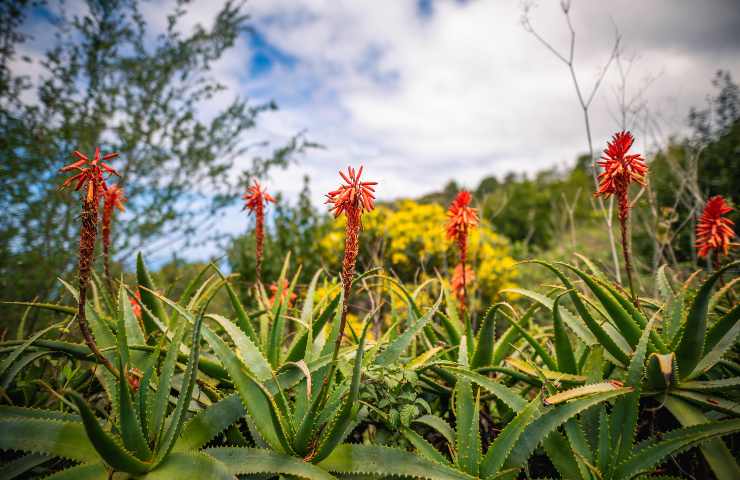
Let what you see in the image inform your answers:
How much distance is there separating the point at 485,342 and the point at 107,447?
4.93ft

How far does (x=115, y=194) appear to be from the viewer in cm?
229

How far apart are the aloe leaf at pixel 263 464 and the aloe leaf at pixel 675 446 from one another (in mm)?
1041

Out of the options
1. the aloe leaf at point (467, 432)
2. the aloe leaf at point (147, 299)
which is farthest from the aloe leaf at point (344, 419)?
the aloe leaf at point (147, 299)

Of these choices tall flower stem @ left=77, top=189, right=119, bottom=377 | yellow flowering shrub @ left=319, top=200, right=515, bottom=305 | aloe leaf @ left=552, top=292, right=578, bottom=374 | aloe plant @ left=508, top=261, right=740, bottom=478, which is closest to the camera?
tall flower stem @ left=77, top=189, right=119, bottom=377

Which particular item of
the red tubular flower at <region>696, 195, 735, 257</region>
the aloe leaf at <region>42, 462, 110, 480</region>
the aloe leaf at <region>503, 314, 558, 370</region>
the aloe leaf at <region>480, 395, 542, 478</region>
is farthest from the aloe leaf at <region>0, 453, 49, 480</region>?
the red tubular flower at <region>696, 195, 735, 257</region>

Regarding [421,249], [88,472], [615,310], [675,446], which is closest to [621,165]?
[615,310]

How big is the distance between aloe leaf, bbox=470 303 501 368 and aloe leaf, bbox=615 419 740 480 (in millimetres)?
651

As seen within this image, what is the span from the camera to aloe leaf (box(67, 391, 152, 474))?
0.98m

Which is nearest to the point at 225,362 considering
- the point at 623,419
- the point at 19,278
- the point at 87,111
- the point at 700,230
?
the point at 623,419

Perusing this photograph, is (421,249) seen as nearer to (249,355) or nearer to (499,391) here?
(499,391)

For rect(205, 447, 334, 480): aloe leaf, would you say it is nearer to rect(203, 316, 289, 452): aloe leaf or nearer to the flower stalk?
rect(203, 316, 289, 452): aloe leaf

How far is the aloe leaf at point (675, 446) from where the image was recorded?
4.17 feet

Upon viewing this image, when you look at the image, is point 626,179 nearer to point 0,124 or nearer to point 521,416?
point 521,416

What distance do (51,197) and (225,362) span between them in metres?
4.32
